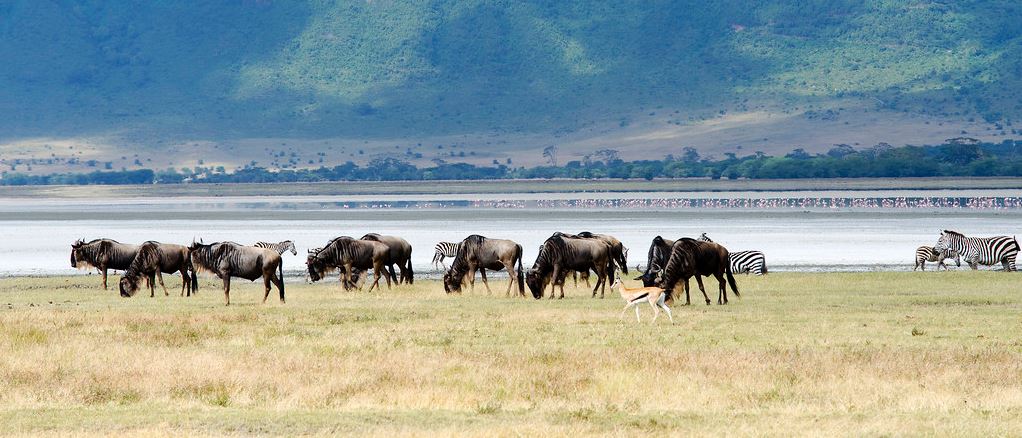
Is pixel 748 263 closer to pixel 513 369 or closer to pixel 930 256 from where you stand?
pixel 930 256

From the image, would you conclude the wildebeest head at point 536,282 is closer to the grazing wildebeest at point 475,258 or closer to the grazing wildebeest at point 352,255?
the grazing wildebeest at point 475,258

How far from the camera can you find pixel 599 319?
2828 centimetres

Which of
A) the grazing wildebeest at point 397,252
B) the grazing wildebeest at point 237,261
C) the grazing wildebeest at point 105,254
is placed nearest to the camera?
the grazing wildebeest at point 237,261

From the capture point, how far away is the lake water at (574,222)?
58125mm

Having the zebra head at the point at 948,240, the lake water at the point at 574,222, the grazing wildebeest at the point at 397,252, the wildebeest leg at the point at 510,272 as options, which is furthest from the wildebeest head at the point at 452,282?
the zebra head at the point at 948,240

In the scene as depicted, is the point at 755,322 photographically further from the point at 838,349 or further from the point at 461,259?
the point at 461,259

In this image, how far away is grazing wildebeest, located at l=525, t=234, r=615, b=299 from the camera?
1353 inches

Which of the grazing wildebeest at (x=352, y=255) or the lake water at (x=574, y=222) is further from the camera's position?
the lake water at (x=574, y=222)

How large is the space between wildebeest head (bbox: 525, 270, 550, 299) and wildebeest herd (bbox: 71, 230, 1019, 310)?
0.02 m

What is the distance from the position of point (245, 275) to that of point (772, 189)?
121 metres

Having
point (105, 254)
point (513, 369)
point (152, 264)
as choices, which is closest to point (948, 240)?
point (152, 264)

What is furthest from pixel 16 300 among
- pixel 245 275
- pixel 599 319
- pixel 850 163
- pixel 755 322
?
pixel 850 163

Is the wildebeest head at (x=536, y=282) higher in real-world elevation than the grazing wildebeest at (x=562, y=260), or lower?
lower

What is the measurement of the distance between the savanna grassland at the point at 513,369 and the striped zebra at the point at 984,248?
13.4 metres
